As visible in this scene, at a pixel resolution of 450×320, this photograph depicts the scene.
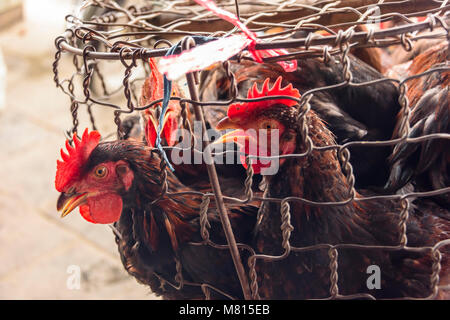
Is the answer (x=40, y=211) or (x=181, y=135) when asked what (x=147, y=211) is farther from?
(x=40, y=211)

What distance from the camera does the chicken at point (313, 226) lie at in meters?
0.72

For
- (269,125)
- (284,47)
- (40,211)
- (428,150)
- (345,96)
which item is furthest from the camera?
(40,211)

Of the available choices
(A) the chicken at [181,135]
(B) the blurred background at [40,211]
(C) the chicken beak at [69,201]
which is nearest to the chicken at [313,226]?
(A) the chicken at [181,135]

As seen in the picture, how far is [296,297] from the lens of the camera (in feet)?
2.43

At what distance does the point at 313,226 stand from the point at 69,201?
36cm

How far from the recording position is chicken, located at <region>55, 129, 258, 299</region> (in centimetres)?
76

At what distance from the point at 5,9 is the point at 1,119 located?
3.99ft

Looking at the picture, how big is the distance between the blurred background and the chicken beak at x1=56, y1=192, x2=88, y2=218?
300 millimetres

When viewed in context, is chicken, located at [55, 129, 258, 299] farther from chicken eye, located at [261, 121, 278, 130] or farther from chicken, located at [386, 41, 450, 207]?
chicken, located at [386, 41, 450, 207]

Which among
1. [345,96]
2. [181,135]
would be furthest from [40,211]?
[345,96]

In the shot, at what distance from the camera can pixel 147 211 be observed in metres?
0.78

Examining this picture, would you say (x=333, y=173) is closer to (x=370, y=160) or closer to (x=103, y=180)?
(x=370, y=160)

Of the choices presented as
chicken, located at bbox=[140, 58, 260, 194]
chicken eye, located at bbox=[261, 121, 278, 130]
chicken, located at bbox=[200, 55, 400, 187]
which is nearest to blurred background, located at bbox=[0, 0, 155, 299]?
chicken, located at bbox=[140, 58, 260, 194]

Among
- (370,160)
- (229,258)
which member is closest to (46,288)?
(229,258)
